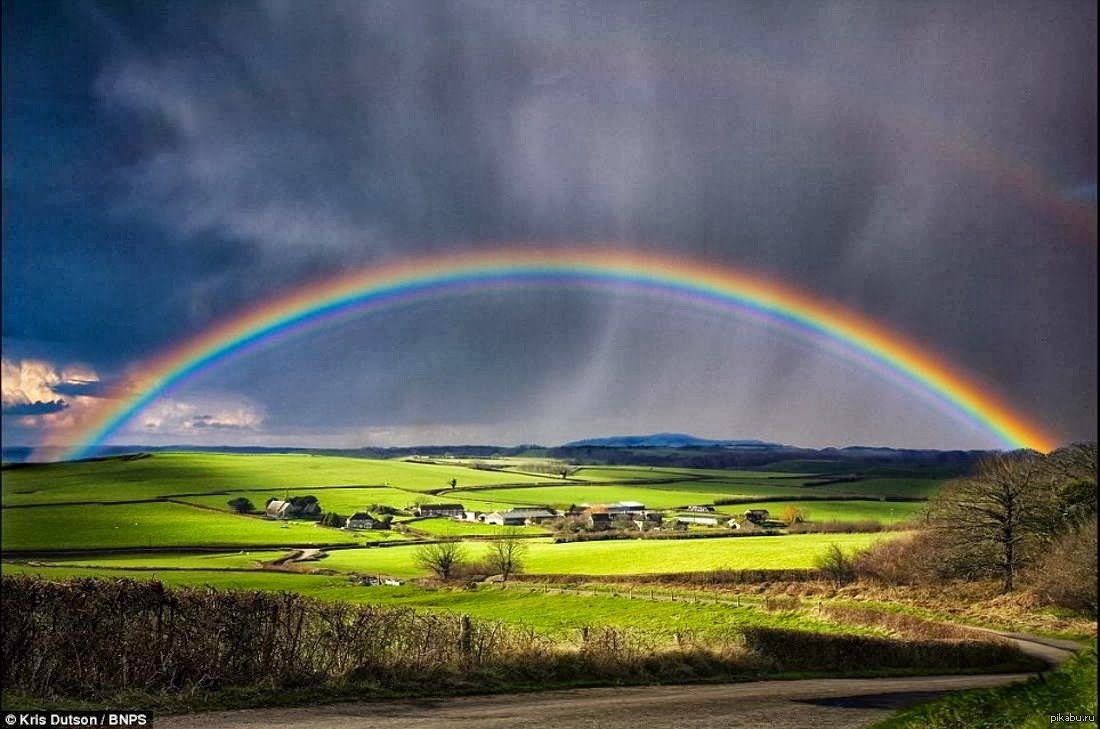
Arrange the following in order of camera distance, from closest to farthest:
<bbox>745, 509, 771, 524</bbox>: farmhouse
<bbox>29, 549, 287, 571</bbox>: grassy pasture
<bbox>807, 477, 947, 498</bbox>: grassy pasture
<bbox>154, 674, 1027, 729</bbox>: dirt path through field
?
<bbox>154, 674, 1027, 729</bbox>: dirt path through field → <bbox>29, 549, 287, 571</bbox>: grassy pasture → <bbox>745, 509, 771, 524</bbox>: farmhouse → <bbox>807, 477, 947, 498</bbox>: grassy pasture

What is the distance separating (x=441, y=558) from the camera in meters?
90.2

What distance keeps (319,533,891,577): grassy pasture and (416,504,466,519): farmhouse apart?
39234 mm

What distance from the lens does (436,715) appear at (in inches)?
669

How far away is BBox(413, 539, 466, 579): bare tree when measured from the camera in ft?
291

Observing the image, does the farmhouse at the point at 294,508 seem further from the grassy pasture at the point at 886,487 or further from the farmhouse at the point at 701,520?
the grassy pasture at the point at 886,487

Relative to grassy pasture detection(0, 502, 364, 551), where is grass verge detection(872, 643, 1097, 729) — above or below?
above

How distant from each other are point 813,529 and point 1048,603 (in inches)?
2414

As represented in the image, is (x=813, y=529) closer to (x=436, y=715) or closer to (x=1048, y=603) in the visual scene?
(x=1048, y=603)

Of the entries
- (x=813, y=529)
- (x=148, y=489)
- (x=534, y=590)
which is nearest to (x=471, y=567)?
(x=534, y=590)

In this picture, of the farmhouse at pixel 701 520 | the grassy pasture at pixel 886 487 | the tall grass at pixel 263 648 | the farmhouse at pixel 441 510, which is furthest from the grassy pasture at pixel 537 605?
the grassy pasture at pixel 886 487

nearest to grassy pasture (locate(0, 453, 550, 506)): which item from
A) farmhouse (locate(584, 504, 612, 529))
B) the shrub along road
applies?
farmhouse (locate(584, 504, 612, 529))

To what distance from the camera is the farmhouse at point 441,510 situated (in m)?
146

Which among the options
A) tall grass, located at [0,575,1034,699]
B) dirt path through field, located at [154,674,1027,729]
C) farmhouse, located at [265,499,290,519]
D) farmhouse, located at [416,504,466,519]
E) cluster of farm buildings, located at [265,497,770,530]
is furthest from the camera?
farmhouse, located at [416,504,466,519]

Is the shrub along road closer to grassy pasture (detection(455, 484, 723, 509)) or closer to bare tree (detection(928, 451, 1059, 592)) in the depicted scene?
bare tree (detection(928, 451, 1059, 592))
